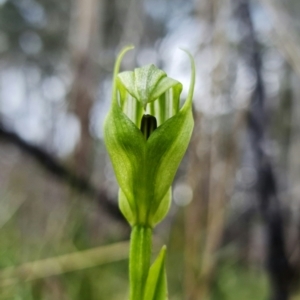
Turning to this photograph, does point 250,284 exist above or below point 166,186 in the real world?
below

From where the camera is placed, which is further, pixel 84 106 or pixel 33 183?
pixel 33 183

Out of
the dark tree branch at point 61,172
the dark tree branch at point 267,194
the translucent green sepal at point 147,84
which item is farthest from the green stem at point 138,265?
the dark tree branch at point 61,172

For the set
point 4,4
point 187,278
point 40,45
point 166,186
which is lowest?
point 40,45

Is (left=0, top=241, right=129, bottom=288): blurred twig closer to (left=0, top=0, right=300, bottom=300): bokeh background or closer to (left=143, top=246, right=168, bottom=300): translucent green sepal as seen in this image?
(left=0, top=0, right=300, bottom=300): bokeh background

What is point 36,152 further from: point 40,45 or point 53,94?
point 40,45

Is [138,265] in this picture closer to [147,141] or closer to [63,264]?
[147,141]

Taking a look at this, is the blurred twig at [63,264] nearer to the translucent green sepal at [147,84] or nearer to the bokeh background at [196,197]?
the bokeh background at [196,197]

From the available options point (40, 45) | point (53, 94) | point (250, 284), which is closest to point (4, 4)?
point (40, 45)

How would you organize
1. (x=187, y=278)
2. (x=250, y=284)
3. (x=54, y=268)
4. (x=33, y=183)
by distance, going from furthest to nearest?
(x=33, y=183)
(x=250, y=284)
(x=187, y=278)
(x=54, y=268)
